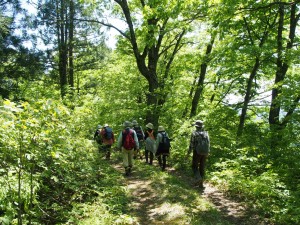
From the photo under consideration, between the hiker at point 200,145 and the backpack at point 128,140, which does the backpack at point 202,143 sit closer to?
the hiker at point 200,145

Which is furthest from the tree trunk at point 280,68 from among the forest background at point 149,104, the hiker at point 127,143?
the hiker at point 127,143

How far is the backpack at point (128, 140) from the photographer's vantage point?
10118 mm

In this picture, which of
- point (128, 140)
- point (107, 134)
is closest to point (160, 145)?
point (128, 140)

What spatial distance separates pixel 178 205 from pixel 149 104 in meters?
10.3

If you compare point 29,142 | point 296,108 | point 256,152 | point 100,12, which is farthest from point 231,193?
point 100,12

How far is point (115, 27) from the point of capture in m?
16.0

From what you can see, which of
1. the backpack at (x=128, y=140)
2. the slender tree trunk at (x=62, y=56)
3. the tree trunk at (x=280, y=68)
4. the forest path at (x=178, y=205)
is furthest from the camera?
the slender tree trunk at (x=62, y=56)

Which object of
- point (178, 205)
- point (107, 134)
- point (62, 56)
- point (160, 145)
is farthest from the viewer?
point (62, 56)

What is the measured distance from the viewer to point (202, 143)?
8.90 meters

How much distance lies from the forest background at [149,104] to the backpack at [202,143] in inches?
49.6

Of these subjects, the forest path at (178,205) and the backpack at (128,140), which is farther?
the backpack at (128,140)

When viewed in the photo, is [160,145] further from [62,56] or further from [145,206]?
[62,56]

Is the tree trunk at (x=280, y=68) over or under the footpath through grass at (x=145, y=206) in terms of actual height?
over

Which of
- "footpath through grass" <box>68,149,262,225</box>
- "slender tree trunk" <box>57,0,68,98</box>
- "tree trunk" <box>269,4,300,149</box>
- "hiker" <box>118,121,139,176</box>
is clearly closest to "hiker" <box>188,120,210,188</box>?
"footpath through grass" <box>68,149,262,225</box>
